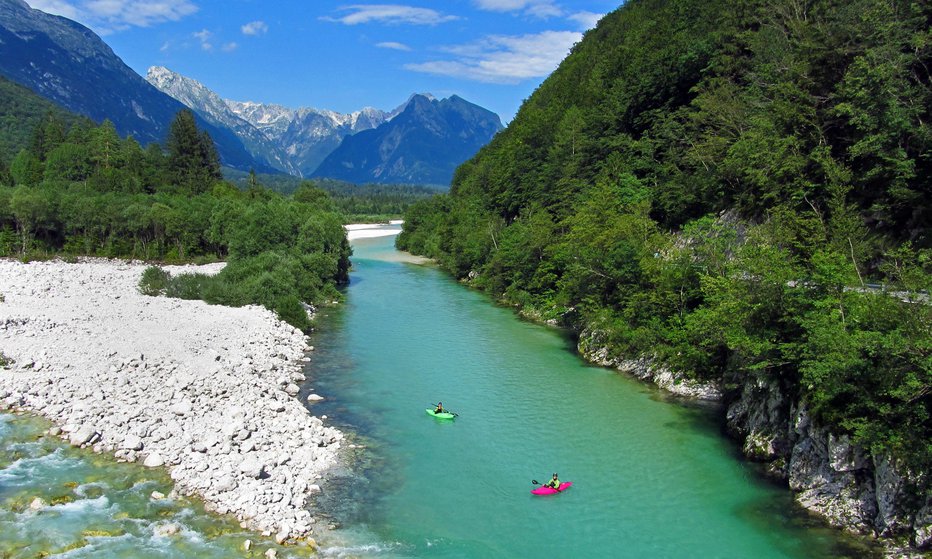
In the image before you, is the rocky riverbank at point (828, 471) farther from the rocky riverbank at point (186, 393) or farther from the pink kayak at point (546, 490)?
the rocky riverbank at point (186, 393)

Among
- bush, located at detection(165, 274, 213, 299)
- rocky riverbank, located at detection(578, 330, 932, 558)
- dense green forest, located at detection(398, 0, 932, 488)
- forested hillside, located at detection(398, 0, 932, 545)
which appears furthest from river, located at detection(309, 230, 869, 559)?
bush, located at detection(165, 274, 213, 299)

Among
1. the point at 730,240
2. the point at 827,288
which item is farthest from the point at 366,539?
the point at 730,240

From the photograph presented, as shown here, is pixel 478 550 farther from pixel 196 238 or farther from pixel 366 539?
pixel 196 238

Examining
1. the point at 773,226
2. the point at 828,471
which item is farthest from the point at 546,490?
the point at 773,226

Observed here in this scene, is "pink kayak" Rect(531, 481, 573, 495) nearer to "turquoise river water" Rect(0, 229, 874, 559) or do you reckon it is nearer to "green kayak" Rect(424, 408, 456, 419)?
"turquoise river water" Rect(0, 229, 874, 559)

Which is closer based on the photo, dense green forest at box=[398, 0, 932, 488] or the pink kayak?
dense green forest at box=[398, 0, 932, 488]

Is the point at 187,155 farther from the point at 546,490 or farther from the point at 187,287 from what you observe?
the point at 546,490
